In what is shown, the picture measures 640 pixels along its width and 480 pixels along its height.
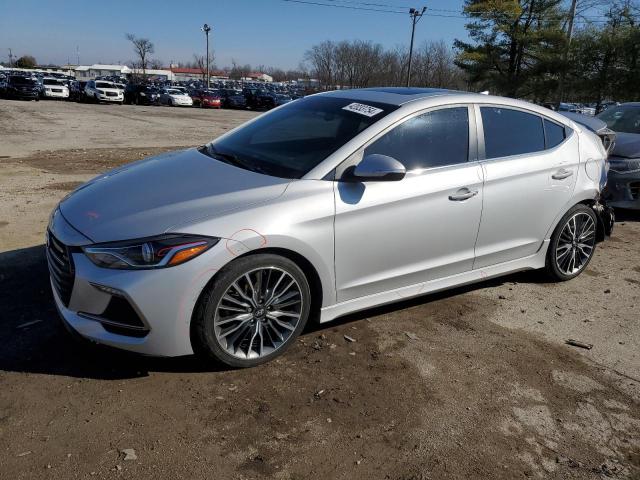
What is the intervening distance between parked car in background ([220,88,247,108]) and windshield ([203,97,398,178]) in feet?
135

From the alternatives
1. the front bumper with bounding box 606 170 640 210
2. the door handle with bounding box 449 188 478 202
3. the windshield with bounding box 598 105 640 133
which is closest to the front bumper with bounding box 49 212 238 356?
the door handle with bounding box 449 188 478 202

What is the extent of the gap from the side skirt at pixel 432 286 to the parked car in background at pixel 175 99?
133 feet

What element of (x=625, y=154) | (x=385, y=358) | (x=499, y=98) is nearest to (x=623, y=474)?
(x=385, y=358)

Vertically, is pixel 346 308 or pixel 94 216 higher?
pixel 94 216

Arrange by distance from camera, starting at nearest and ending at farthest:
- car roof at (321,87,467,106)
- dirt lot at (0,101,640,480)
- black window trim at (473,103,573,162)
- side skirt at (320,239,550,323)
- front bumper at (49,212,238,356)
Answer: dirt lot at (0,101,640,480) → front bumper at (49,212,238,356) → side skirt at (320,239,550,323) → car roof at (321,87,467,106) → black window trim at (473,103,573,162)

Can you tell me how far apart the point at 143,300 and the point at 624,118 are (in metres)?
7.98

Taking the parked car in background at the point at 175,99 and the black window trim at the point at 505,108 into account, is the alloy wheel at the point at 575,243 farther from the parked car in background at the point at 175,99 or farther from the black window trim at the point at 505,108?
the parked car in background at the point at 175,99

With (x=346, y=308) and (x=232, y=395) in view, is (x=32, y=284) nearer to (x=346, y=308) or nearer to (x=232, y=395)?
(x=232, y=395)

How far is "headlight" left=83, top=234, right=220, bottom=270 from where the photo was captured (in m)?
2.83

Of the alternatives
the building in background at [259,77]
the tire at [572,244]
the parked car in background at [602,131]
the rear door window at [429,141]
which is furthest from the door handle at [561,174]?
the building in background at [259,77]

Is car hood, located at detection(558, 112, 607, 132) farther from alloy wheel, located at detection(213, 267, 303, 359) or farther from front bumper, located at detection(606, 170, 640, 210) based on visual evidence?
alloy wheel, located at detection(213, 267, 303, 359)

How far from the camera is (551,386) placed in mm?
3268

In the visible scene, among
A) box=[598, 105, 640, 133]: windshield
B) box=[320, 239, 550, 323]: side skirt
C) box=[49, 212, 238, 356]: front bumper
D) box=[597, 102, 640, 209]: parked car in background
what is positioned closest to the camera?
box=[49, 212, 238, 356]: front bumper

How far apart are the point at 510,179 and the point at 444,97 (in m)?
0.82
